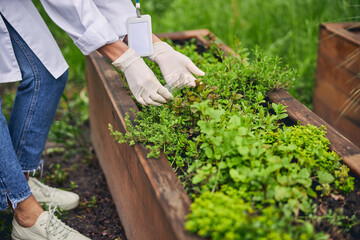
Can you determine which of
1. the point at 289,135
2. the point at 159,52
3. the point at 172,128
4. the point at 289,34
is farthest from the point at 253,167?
the point at 289,34

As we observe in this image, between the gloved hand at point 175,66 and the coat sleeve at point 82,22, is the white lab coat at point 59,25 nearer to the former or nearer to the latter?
the coat sleeve at point 82,22

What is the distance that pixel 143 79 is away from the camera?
165 centimetres

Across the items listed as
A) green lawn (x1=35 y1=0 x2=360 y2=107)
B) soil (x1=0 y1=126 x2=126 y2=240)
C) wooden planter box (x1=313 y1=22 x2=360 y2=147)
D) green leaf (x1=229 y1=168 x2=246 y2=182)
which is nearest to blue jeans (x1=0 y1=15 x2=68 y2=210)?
soil (x1=0 y1=126 x2=126 y2=240)

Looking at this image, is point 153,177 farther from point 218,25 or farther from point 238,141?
point 218,25

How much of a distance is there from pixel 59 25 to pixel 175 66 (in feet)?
1.86

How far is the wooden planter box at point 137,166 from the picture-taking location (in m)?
1.21

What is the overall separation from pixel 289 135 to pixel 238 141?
0.30m

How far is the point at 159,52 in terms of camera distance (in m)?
1.84

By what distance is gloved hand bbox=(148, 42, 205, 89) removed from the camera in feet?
5.76

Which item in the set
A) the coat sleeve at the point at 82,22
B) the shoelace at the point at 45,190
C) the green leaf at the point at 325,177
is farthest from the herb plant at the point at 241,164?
the shoelace at the point at 45,190

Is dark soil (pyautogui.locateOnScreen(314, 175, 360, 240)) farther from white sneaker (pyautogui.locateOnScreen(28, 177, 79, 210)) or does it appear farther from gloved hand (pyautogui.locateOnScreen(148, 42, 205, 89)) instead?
white sneaker (pyautogui.locateOnScreen(28, 177, 79, 210))

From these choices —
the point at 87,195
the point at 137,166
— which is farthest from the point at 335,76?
the point at 87,195

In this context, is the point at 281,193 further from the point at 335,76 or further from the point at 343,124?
the point at 335,76

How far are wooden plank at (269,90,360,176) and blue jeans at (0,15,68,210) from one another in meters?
1.14
